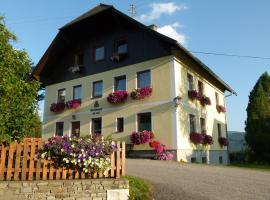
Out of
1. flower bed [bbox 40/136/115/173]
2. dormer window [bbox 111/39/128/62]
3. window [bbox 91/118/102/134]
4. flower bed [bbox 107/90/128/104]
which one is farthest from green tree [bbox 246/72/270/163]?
flower bed [bbox 40/136/115/173]

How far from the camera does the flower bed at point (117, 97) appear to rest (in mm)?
19494

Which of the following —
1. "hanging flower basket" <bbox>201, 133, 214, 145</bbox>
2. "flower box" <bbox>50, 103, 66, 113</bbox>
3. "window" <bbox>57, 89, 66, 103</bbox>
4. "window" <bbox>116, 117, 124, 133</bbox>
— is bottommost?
"hanging flower basket" <bbox>201, 133, 214, 145</bbox>

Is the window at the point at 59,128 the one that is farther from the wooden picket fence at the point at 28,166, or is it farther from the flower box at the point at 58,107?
the wooden picket fence at the point at 28,166

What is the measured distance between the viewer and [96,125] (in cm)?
2112

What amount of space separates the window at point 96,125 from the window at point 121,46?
4621 millimetres

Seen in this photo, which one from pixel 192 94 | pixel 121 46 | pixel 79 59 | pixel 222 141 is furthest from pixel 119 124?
pixel 222 141

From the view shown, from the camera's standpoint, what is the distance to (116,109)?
19953mm

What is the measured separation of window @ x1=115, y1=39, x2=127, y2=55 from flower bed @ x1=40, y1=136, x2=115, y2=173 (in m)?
13.5

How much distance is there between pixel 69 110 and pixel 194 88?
888 centimetres

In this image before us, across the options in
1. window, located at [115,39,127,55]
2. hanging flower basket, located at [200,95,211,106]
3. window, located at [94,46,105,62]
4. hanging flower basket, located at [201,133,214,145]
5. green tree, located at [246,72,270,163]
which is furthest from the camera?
window, located at [94,46,105,62]

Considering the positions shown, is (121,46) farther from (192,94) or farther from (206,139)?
(206,139)

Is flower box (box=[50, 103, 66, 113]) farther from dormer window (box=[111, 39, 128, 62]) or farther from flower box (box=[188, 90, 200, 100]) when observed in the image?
flower box (box=[188, 90, 200, 100])

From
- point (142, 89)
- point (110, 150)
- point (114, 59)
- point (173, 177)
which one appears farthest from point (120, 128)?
point (110, 150)

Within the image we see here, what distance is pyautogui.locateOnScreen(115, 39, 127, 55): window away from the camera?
20.7 m
